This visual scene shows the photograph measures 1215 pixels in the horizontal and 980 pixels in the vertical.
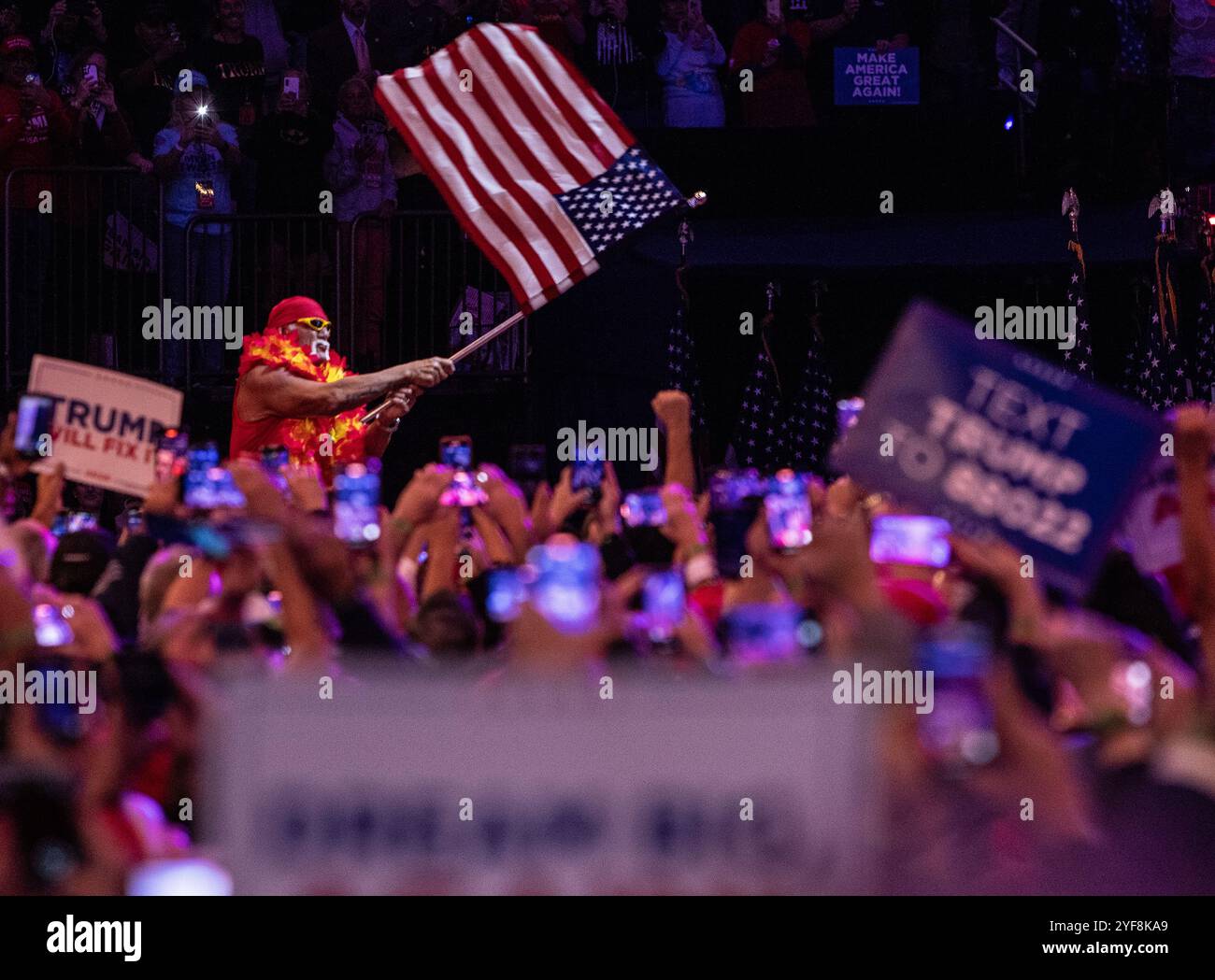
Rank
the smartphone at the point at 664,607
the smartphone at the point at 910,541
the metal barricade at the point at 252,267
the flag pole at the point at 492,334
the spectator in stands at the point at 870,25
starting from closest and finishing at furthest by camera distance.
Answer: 1. the smartphone at the point at 664,607
2. the smartphone at the point at 910,541
3. the flag pole at the point at 492,334
4. the metal barricade at the point at 252,267
5. the spectator in stands at the point at 870,25

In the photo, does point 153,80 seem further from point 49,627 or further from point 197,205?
point 49,627

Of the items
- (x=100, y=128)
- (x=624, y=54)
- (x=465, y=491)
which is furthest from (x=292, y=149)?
(x=465, y=491)

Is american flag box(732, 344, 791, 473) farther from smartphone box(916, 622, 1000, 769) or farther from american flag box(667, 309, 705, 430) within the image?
smartphone box(916, 622, 1000, 769)

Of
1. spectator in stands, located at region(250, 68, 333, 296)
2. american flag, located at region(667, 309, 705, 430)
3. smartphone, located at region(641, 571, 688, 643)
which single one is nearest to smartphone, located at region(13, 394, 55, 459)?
smartphone, located at region(641, 571, 688, 643)

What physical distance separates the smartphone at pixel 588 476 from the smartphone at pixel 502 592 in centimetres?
88

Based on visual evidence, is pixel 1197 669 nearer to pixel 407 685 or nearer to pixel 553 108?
pixel 407 685

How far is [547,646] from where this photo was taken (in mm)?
2971

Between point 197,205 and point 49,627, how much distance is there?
18.5 feet

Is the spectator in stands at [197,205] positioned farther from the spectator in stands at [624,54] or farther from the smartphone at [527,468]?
the smartphone at [527,468]

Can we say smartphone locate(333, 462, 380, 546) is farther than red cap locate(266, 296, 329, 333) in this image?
No

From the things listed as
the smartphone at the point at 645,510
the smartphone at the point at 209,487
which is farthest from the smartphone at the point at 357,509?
the smartphone at the point at 645,510

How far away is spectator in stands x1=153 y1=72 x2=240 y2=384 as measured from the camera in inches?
344

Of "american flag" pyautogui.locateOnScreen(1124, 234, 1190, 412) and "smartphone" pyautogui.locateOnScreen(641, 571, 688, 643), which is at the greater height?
"american flag" pyautogui.locateOnScreen(1124, 234, 1190, 412)

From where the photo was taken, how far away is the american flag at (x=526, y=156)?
7.03 m
